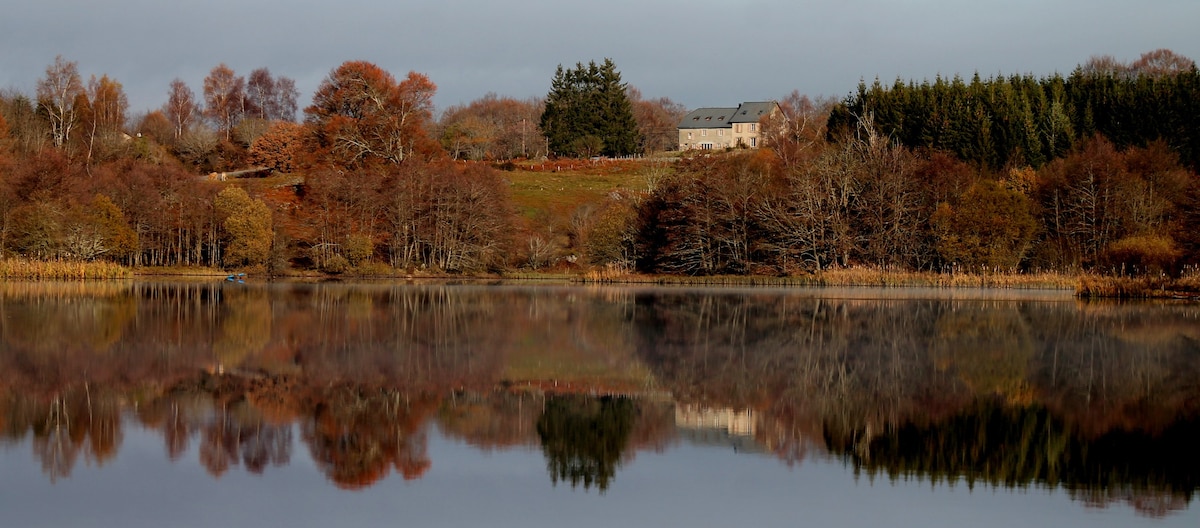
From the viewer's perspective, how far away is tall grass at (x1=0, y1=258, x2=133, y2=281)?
43156mm

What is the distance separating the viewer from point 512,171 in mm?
74125

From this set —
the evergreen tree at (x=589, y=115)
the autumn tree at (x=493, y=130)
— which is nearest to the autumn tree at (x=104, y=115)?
the autumn tree at (x=493, y=130)

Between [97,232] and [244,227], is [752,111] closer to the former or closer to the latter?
[244,227]

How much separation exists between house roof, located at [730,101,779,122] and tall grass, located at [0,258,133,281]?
68.5m

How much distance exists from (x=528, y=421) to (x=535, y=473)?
8.55 ft

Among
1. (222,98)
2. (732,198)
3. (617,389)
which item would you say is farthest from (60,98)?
(617,389)

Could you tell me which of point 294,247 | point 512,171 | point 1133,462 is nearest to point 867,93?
point 512,171

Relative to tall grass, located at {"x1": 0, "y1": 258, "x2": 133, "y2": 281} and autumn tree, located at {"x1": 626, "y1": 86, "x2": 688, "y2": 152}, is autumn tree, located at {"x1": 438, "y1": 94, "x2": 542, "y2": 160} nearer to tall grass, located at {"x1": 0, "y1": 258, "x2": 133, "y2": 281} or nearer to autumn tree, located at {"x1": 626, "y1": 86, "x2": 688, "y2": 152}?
autumn tree, located at {"x1": 626, "y1": 86, "x2": 688, "y2": 152}

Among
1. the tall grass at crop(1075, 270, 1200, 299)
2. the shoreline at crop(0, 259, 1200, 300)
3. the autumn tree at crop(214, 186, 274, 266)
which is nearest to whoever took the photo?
the tall grass at crop(1075, 270, 1200, 299)

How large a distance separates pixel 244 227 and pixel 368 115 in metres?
16.3

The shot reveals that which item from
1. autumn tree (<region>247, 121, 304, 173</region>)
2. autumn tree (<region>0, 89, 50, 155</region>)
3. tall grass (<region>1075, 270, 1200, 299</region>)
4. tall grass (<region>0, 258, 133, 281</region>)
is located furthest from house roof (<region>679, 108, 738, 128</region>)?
tall grass (<region>1075, 270, 1200, 299</region>)

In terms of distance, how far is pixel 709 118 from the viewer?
352ft

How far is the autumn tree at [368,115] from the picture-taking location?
61.9m

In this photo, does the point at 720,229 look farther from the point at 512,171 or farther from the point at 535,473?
the point at 535,473
